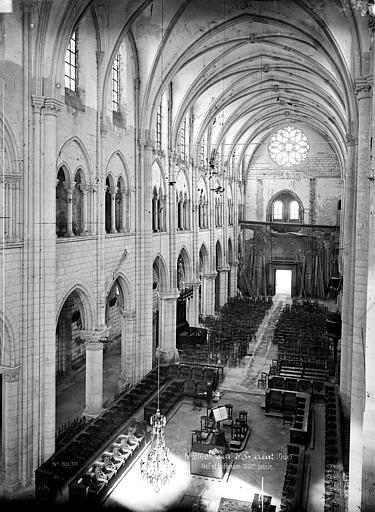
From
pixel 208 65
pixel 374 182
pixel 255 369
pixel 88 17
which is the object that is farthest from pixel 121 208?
pixel 374 182

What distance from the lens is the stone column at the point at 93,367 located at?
1712 cm

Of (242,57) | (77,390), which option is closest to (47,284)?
(77,390)

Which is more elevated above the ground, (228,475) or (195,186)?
(195,186)

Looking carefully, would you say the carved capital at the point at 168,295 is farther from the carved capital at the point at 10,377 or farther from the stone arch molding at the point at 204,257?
the carved capital at the point at 10,377

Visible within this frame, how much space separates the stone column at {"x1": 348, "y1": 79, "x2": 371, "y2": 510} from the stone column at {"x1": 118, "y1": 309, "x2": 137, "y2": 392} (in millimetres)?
11208

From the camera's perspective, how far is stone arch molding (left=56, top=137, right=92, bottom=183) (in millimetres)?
15094

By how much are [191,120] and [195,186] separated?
3.63 metres

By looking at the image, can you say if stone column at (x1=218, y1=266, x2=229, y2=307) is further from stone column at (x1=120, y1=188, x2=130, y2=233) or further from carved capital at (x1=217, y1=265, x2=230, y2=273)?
stone column at (x1=120, y1=188, x2=130, y2=233)

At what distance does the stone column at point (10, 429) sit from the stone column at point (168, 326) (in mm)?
11460

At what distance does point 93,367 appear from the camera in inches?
677

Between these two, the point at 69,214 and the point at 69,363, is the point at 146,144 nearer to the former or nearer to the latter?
the point at 69,214

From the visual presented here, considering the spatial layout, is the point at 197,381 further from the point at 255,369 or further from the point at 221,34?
the point at 221,34

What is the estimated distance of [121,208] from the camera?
19.8 meters

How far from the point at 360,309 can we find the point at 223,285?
27.8m
